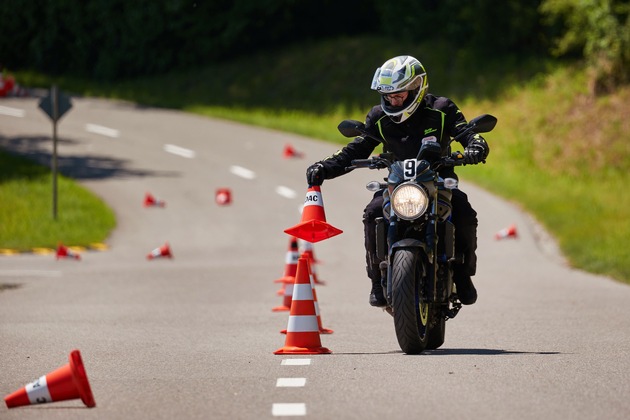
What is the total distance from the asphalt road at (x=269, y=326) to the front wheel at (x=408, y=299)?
17cm

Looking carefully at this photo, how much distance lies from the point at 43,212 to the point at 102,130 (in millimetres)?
11806

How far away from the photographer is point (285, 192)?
3428 centimetres

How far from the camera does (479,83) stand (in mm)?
43969

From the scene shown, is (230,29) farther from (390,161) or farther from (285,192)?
(390,161)

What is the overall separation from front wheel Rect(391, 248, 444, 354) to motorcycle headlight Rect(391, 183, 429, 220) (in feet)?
0.90

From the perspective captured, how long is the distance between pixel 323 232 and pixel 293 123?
32557 mm

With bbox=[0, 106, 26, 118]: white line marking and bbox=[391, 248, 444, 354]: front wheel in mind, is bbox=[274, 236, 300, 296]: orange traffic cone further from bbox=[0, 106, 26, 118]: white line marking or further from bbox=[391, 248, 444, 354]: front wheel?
bbox=[0, 106, 26, 118]: white line marking

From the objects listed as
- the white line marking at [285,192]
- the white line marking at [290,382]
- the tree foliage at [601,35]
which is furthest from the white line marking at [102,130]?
the white line marking at [290,382]

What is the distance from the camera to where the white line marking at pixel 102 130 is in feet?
140

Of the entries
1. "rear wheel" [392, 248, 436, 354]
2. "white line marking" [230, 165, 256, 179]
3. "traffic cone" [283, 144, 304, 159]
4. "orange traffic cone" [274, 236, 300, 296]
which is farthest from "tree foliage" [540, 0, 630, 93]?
"rear wheel" [392, 248, 436, 354]

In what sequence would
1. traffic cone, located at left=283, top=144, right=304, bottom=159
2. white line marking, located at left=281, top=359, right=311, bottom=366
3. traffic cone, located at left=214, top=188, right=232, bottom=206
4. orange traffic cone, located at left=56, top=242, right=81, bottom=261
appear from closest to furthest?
1. white line marking, located at left=281, top=359, right=311, bottom=366
2. orange traffic cone, located at left=56, top=242, right=81, bottom=261
3. traffic cone, located at left=214, top=188, right=232, bottom=206
4. traffic cone, located at left=283, top=144, right=304, bottom=159

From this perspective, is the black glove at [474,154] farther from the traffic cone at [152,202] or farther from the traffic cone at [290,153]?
the traffic cone at [290,153]

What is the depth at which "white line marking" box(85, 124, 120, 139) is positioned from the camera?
42688mm

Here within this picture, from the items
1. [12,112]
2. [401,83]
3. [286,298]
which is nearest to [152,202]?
[12,112]
